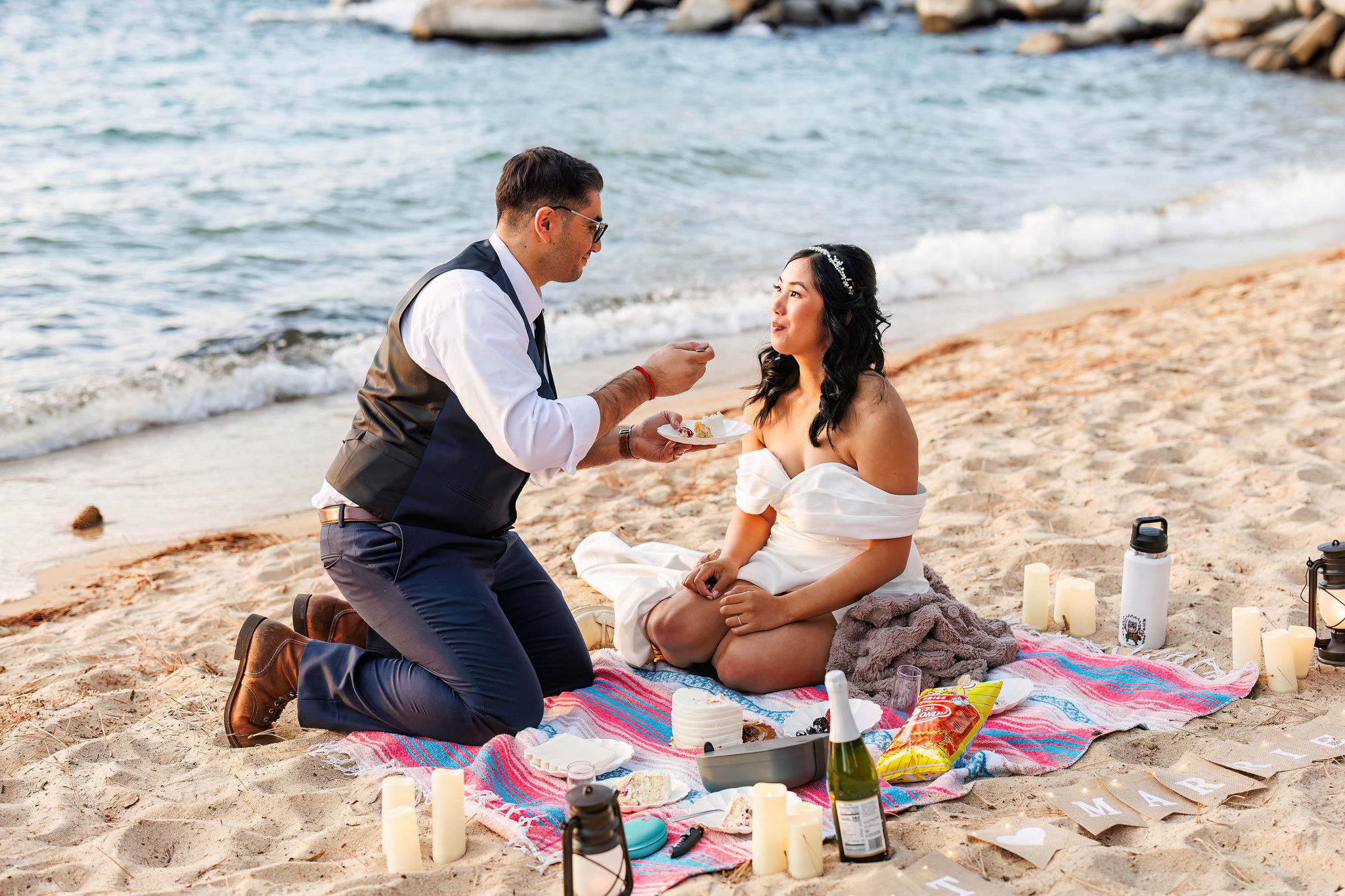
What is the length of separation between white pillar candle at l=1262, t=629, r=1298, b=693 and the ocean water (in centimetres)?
600

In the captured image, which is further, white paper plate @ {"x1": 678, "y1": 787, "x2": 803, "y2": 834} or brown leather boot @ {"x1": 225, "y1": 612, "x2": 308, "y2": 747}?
brown leather boot @ {"x1": 225, "y1": 612, "x2": 308, "y2": 747}

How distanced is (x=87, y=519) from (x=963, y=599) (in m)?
4.78

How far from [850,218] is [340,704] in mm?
11306

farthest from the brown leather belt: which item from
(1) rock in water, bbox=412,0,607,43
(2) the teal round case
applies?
(1) rock in water, bbox=412,0,607,43

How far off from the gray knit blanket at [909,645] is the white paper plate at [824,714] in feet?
0.43

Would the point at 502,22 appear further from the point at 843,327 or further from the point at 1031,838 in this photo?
the point at 1031,838

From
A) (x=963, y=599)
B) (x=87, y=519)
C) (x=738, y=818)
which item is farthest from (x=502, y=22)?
(x=738, y=818)

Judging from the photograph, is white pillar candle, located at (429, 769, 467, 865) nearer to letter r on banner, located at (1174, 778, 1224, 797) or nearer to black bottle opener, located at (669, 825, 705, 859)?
black bottle opener, located at (669, 825, 705, 859)

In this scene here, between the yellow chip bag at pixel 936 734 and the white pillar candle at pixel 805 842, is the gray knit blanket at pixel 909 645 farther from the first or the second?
the white pillar candle at pixel 805 842

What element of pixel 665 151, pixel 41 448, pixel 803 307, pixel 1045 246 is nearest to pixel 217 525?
pixel 41 448

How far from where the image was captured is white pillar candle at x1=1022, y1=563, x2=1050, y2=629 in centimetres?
431

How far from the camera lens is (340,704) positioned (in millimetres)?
3684

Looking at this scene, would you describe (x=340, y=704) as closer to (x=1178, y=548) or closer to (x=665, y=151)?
(x=1178, y=548)

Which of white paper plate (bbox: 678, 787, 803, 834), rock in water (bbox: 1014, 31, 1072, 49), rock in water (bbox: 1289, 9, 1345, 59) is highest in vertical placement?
rock in water (bbox: 1014, 31, 1072, 49)
